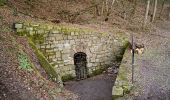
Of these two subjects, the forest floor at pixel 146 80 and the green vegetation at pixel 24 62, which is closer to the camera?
the green vegetation at pixel 24 62

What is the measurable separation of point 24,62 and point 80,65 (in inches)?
250

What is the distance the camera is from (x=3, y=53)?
38.1 ft

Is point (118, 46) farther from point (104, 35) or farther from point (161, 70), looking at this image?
point (161, 70)

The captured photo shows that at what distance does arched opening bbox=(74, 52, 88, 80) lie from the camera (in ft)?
58.2

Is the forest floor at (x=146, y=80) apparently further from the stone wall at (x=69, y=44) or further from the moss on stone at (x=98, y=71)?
the stone wall at (x=69, y=44)

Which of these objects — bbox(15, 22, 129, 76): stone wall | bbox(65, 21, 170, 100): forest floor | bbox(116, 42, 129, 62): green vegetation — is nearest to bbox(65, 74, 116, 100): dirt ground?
bbox(65, 21, 170, 100): forest floor

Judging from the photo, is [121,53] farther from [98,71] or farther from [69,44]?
[69,44]

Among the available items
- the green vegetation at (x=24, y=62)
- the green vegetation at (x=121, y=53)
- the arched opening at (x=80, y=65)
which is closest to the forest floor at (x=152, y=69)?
the green vegetation at (x=121, y=53)

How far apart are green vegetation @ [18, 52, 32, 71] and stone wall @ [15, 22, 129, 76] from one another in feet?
12.0

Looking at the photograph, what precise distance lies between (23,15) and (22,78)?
8394mm

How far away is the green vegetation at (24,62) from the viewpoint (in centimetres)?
1151

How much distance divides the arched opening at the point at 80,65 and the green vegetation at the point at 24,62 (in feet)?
17.9

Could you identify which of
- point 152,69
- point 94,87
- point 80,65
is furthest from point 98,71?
point 152,69

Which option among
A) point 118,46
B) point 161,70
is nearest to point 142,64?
point 161,70
